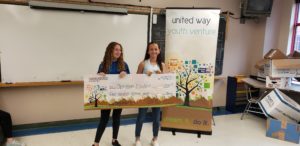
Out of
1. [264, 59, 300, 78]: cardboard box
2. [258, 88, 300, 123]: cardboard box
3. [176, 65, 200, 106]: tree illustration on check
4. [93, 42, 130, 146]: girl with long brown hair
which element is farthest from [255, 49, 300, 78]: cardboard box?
[93, 42, 130, 146]: girl with long brown hair

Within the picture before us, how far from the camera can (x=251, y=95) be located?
4.70 meters

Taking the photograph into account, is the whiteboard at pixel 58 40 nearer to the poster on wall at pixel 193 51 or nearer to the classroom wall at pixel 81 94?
the classroom wall at pixel 81 94

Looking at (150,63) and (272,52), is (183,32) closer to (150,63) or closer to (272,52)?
(150,63)

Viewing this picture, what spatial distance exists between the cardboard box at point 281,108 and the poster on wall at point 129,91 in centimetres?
162

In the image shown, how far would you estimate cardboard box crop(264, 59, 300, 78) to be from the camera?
3.71 meters

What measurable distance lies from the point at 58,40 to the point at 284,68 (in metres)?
3.43

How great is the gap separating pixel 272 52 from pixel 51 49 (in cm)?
343

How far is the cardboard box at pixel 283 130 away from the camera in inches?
131

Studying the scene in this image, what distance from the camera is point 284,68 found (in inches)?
149

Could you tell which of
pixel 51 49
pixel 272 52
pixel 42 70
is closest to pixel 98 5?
pixel 51 49

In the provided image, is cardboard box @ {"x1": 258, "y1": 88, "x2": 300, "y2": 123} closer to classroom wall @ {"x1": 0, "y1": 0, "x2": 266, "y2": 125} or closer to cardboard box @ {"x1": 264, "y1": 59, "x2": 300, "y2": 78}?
cardboard box @ {"x1": 264, "y1": 59, "x2": 300, "y2": 78}

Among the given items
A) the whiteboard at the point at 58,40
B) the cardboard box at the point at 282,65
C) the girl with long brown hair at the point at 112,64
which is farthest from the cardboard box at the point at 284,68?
the girl with long brown hair at the point at 112,64

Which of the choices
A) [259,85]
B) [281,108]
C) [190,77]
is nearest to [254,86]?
[259,85]

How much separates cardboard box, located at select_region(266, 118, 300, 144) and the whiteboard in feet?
7.37
